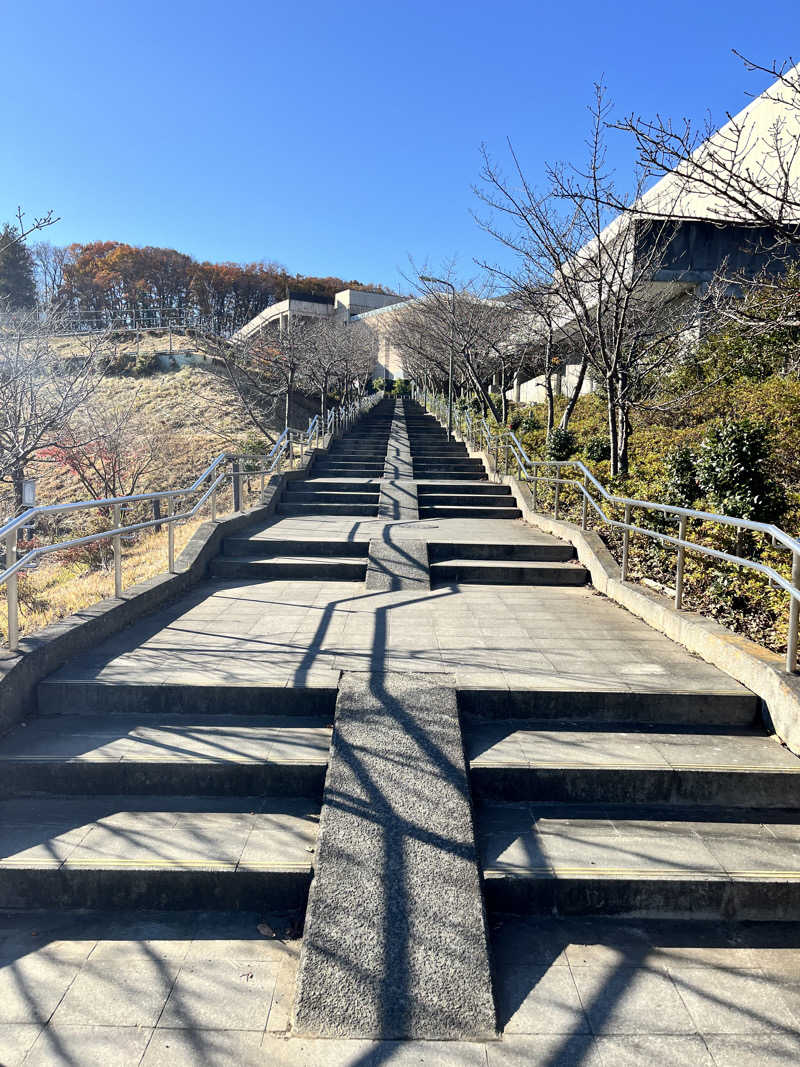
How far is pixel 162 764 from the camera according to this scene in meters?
3.45

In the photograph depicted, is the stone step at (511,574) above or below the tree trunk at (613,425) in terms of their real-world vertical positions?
below

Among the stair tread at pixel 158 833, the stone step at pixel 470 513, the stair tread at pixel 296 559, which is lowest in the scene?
the stair tread at pixel 158 833

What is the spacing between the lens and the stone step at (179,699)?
13.3 feet

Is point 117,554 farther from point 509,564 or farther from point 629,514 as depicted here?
point 629,514

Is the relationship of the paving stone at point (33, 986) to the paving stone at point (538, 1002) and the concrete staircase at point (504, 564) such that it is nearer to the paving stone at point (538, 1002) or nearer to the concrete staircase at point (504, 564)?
the paving stone at point (538, 1002)

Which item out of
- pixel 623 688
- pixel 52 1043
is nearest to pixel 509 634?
pixel 623 688

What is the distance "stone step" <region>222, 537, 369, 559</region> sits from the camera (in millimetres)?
8148

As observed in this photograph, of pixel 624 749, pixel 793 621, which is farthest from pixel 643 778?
pixel 793 621

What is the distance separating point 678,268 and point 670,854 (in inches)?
647

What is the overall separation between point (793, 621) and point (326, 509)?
837cm

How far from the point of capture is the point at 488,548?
A: 26.6ft

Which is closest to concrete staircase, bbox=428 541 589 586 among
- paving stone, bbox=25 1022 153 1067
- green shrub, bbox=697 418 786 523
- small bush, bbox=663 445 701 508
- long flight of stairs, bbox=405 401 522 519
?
small bush, bbox=663 445 701 508

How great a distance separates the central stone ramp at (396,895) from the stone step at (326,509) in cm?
748

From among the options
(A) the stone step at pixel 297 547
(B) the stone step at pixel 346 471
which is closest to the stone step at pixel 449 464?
(B) the stone step at pixel 346 471
